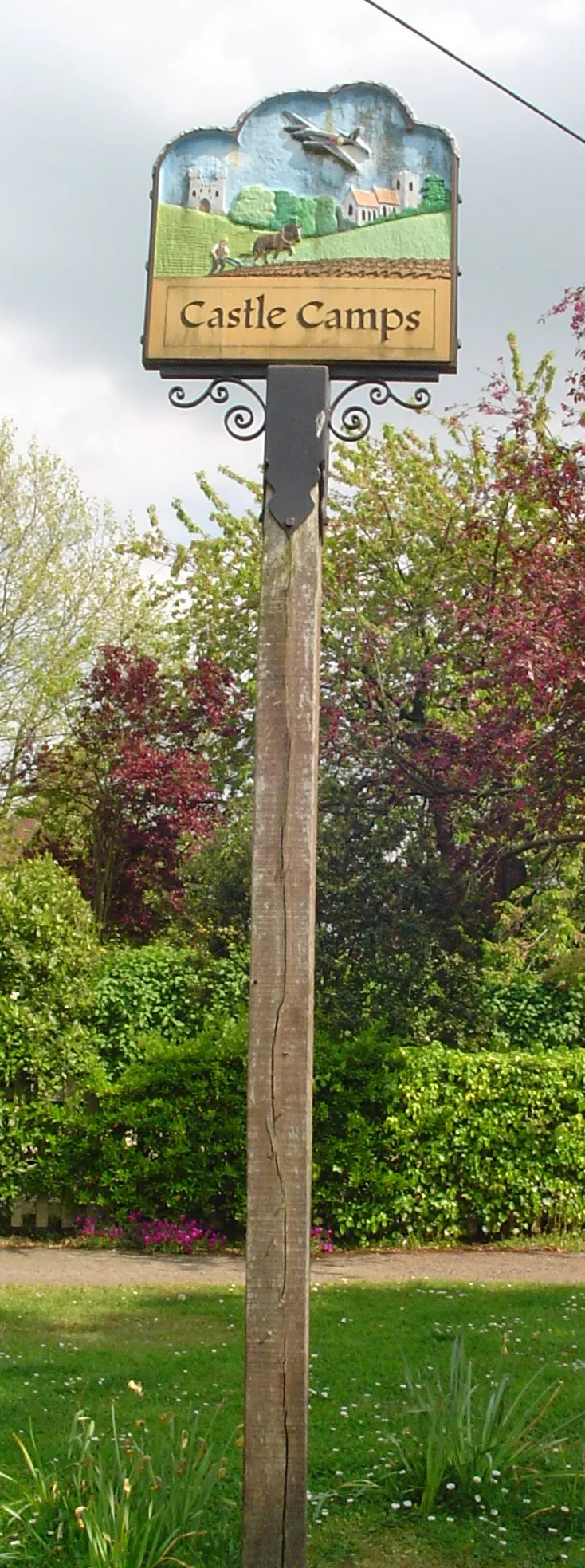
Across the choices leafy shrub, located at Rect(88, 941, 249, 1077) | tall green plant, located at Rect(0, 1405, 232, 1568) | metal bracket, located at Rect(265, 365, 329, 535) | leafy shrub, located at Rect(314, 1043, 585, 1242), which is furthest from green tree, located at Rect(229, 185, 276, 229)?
leafy shrub, located at Rect(88, 941, 249, 1077)

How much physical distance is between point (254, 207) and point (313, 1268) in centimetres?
704

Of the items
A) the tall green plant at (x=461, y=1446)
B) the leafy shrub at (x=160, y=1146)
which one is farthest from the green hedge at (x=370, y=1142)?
the tall green plant at (x=461, y=1446)

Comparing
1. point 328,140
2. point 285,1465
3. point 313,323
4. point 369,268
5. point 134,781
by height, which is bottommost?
point 285,1465

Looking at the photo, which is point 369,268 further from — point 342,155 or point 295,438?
point 295,438

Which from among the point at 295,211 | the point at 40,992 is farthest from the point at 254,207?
the point at 40,992

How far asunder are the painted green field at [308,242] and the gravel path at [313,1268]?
6134 millimetres

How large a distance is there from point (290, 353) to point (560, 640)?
5861 mm

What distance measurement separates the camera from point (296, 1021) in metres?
3.84

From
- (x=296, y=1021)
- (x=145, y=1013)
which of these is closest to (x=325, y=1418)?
(x=296, y=1021)

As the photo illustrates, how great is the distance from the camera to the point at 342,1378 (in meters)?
6.15

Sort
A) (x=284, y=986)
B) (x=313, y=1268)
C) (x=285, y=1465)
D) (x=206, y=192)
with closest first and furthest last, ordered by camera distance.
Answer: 1. (x=285, y=1465)
2. (x=284, y=986)
3. (x=206, y=192)
4. (x=313, y=1268)

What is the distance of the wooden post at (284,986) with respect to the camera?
3.71 m

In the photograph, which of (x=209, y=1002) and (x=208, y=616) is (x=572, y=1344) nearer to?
(x=209, y=1002)

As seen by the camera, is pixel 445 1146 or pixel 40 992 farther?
pixel 445 1146
